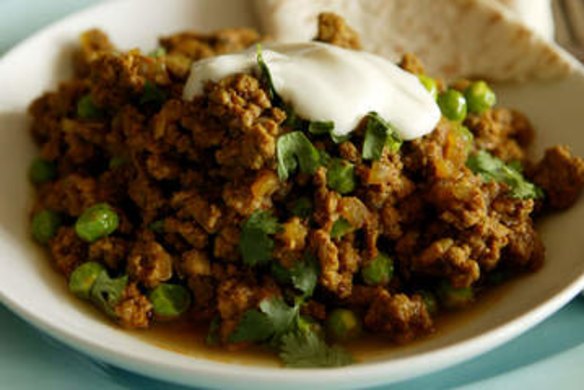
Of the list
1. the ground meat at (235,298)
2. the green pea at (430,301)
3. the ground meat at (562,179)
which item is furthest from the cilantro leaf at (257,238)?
the ground meat at (562,179)

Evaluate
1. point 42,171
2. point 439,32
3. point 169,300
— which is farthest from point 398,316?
point 439,32

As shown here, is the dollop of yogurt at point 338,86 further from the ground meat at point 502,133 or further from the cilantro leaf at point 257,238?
the ground meat at point 502,133

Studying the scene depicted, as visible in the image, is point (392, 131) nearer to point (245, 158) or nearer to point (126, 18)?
point (245, 158)

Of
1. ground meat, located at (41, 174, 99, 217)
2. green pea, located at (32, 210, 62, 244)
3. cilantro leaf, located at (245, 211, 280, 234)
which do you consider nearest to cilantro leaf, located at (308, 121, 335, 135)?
cilantro leaf, located at (245, 211, 280, 234)

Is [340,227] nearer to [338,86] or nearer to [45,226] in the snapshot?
[338,86]

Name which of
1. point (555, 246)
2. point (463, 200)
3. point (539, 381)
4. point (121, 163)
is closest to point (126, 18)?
point (121, 163)

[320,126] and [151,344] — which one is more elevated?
[320,126]

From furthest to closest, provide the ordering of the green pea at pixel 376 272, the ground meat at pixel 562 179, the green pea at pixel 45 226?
the ground meat at pixel 562 179 → the green pea at pixel 45 226 → the green pea at pixel 376 272

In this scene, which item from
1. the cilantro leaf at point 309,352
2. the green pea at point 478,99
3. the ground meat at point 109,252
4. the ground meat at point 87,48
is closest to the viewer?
the cilantro leaf at point 309,352

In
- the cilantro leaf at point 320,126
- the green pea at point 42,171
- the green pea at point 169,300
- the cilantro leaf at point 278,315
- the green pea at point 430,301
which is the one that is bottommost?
the green pea at point 430,301
